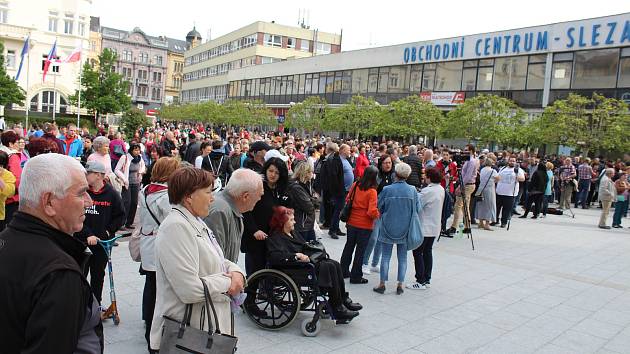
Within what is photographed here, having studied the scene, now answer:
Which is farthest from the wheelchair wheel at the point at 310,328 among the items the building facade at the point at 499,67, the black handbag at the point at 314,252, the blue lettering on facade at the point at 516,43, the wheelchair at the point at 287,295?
the blue lettering on facade at the point at 516,43

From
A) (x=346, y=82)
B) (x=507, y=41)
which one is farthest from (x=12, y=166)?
(x=346, y=82)

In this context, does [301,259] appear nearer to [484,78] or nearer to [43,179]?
[43,179]

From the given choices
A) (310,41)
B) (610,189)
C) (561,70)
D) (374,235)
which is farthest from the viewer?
(310,41)

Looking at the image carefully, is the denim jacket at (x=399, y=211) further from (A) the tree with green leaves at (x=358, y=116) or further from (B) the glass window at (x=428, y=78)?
(B) the glass window at (x=428, y=78)

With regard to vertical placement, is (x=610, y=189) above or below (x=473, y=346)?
above

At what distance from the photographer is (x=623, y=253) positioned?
11.9 metres

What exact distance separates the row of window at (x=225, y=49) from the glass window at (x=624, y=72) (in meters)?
47.7

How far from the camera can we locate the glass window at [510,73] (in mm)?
34000

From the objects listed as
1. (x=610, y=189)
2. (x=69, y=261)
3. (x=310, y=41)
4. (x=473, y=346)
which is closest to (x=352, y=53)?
(x=310, y=41)

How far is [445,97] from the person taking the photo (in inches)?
1502

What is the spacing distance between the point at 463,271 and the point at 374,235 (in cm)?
178

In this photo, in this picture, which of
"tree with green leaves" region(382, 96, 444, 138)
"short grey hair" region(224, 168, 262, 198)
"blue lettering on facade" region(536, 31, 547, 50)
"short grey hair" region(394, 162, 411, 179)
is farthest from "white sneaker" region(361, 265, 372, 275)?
"blue lettering on facade" region(536, 31, 547, 50)

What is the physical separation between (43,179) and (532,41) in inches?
1423

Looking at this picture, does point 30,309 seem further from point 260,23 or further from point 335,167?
point 260,23
